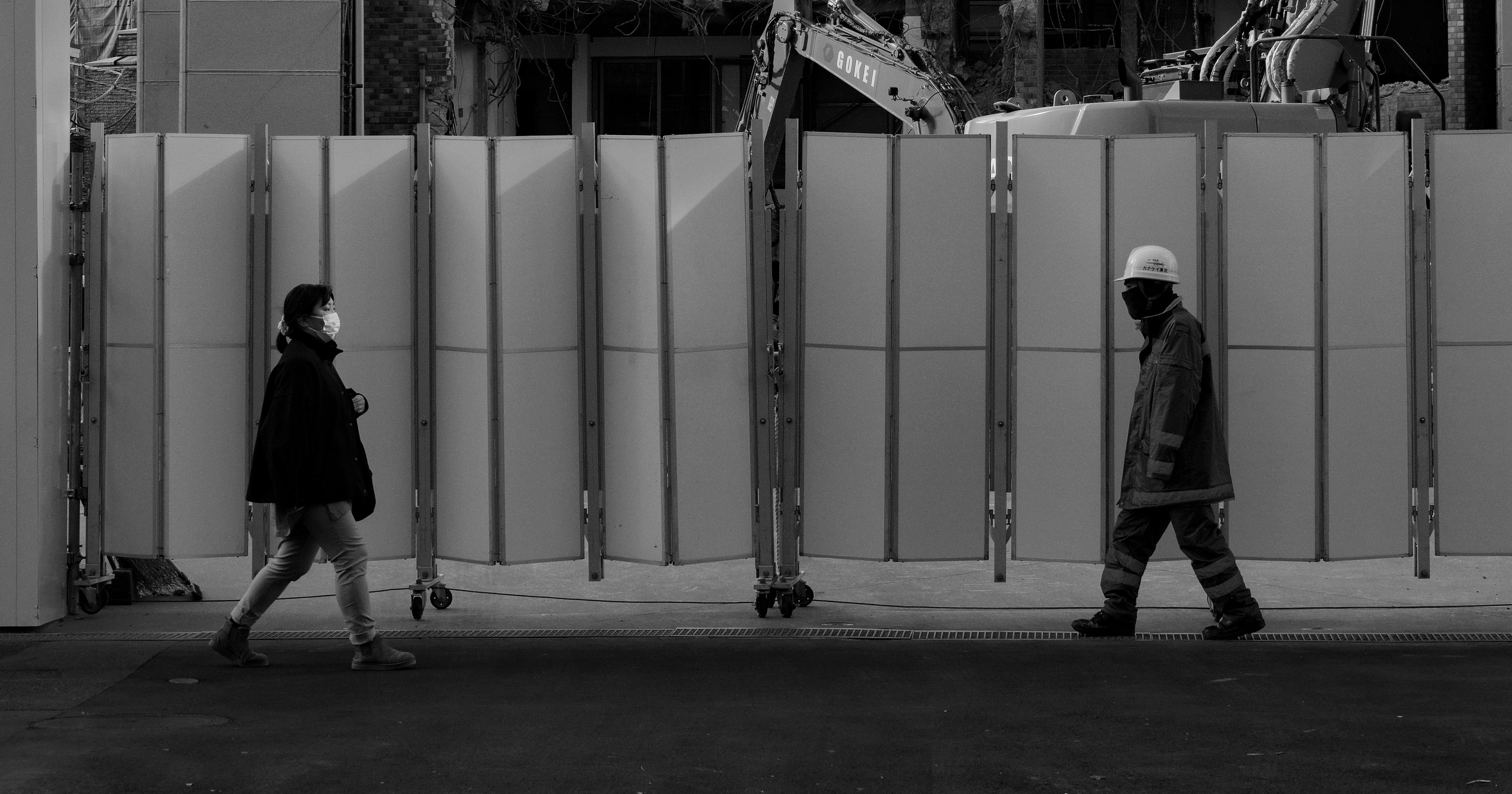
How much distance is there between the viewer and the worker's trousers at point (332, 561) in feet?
22.6

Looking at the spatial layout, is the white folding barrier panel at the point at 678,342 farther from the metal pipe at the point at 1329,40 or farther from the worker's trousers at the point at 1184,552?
the metal pipe at the point at 1329,40

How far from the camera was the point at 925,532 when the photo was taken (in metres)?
7.93

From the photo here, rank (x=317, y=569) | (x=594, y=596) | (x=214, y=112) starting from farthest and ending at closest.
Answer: (x=214, y=112), (x=317, y=569), (x=594, y=596)

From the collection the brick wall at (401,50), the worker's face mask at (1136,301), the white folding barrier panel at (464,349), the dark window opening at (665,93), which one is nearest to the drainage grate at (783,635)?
the white folding barrier panel at (464,349)

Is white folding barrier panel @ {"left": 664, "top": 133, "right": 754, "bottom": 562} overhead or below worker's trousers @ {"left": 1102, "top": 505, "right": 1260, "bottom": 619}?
overhead

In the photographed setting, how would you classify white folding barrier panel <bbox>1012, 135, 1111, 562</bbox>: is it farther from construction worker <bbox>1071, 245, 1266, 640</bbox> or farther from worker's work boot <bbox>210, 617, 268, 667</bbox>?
worker's work boot <bbox>210, 617, 268, 667</bbox>

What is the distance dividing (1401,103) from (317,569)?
15576mm

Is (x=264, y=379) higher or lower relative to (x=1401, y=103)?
lower

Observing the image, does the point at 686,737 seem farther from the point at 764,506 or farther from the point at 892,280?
the point at 892,280

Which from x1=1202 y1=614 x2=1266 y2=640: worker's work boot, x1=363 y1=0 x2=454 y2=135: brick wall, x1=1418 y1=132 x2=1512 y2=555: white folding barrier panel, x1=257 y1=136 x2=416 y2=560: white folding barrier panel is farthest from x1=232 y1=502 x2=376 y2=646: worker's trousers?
x1=363 y1=0 x2=454 y2=135: brick wall

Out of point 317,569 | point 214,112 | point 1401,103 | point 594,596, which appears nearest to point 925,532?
point 594,596

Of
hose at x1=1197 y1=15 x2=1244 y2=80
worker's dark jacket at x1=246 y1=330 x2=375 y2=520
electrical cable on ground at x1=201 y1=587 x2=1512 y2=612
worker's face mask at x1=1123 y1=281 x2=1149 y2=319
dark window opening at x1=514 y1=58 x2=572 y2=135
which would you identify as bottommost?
electrical cable on ground at x1=201 y1=587 x2=1512 y2=612

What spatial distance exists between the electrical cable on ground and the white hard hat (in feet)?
6.14

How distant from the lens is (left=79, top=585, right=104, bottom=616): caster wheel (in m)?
8.14
